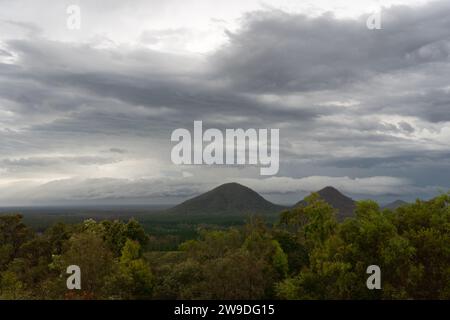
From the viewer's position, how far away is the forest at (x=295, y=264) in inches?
1497

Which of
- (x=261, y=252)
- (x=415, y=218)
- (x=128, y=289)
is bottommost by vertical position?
(x=128, y=289)

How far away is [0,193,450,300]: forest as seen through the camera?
38031 millimetres

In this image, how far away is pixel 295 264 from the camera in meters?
58.1

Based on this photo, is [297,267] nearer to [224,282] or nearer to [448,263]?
[224,282]

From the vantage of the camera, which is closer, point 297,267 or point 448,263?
point 448,263

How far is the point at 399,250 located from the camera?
120 feet

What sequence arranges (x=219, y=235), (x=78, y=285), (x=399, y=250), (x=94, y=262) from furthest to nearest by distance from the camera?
(x=219, y=235) → (x=94, y=262) → (x=78, y=285) → (x=399, y=250)

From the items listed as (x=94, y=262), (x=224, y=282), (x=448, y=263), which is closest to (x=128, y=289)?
(x=94, y=262)

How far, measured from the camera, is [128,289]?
50.1 meters

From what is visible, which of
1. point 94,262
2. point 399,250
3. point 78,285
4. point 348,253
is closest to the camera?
point 399,250

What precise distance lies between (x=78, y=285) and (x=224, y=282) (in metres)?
14.9
